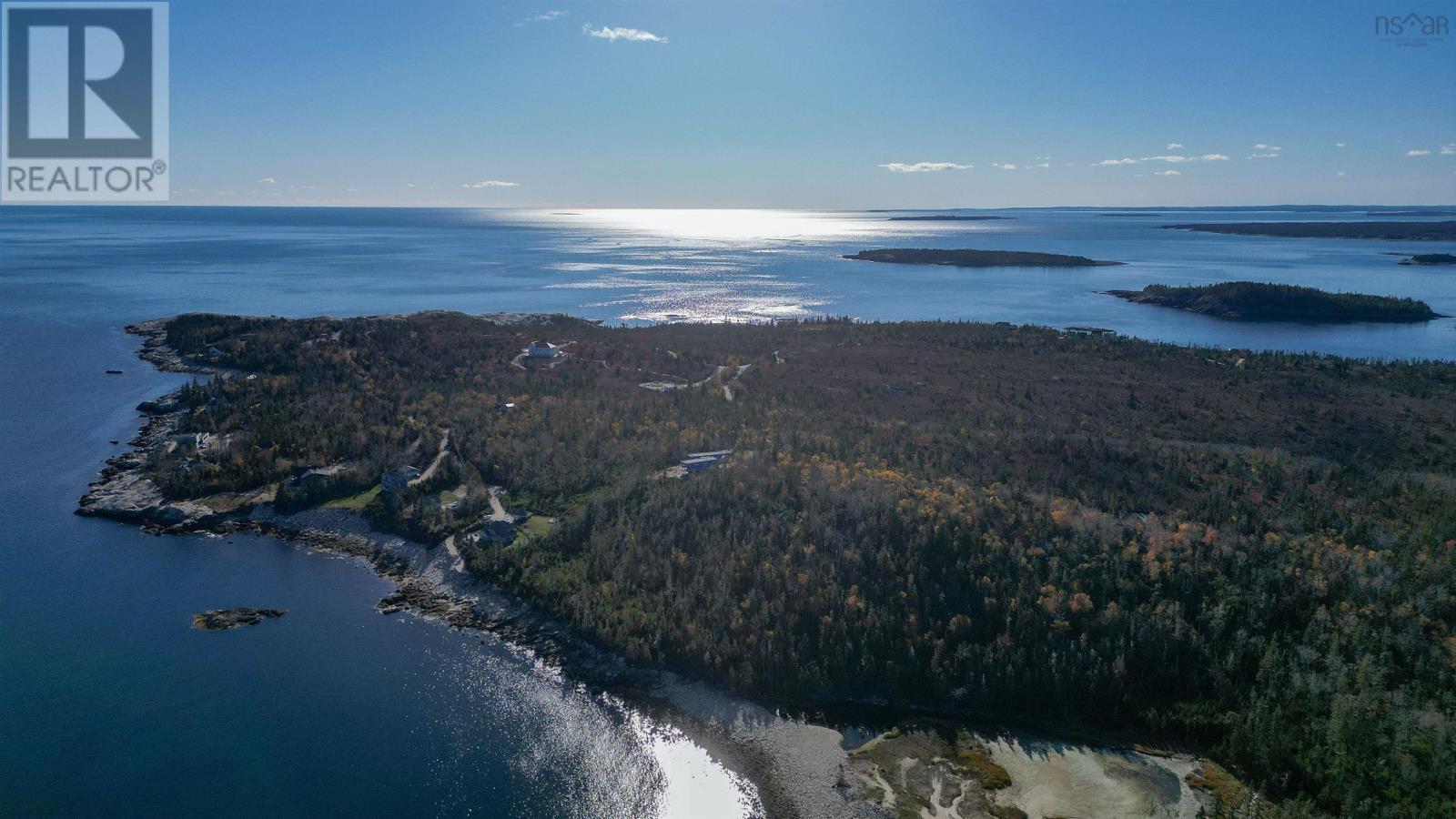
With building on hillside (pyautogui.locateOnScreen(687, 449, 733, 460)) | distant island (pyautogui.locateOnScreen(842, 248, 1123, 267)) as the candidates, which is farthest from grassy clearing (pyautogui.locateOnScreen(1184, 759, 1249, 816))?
distant island (pyautogui.locateOnScreen(842, 248, 1123, 267))

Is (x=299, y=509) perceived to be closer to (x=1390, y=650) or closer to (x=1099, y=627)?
(x=1099, y=627)

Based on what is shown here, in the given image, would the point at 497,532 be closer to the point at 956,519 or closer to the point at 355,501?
Answer: the point at 355,501

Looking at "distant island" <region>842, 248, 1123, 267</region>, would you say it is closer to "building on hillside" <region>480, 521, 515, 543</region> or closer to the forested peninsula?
the forested peninsula

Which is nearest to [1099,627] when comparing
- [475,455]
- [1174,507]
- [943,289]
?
[1174,507]

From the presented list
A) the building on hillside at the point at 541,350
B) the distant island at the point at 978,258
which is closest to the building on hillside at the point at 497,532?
the building on hillside at the point at 541,350

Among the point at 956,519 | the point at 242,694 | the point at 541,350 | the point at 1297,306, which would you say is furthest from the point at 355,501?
the point at 1297,306
